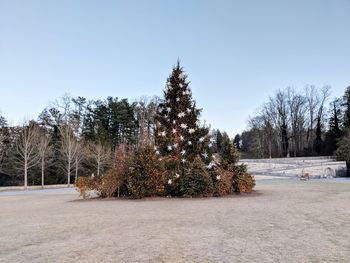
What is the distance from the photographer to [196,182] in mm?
14484

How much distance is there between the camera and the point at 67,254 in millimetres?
5148

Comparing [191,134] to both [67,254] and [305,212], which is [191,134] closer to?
[305,212]

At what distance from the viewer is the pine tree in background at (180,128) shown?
16.2 m

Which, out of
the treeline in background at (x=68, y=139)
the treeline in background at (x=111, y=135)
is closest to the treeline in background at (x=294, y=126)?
the treeline in background at (x=111, y=135)

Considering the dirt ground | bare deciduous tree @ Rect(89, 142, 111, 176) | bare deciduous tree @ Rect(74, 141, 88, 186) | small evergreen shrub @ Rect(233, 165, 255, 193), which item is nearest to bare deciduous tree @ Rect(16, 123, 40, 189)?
bare deciduous tree @ Rect(74, 141, 88, 186)

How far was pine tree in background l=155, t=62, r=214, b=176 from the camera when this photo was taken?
53.1 feet

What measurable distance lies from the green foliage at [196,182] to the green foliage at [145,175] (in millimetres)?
978

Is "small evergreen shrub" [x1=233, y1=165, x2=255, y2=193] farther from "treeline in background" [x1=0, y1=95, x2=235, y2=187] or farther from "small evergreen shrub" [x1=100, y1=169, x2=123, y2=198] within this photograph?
"treeline in background" [x1=0, y1=95, x2=235, y2=187]

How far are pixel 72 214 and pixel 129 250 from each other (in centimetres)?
509

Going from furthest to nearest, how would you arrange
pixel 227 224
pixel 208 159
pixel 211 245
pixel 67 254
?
pixel 208 159 → pixel 227 224 → pixel 211 245 → pixel 67 254

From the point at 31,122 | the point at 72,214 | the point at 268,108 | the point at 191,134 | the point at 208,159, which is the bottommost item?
the point at 72,214

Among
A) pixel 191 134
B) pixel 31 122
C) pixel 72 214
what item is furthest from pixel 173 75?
pixel 31 122

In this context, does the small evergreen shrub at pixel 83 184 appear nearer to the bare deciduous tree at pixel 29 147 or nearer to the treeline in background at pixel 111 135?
the treeline in background at pixel 111 135

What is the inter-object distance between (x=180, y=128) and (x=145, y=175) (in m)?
3.62
